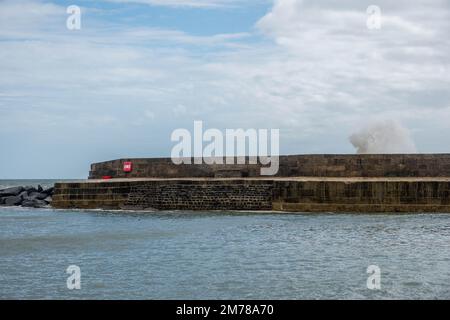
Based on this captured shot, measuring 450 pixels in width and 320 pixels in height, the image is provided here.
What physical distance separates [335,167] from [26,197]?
12217 mm

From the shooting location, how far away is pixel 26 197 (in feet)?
86.2

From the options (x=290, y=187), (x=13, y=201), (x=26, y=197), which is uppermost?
(x=290, y=187)

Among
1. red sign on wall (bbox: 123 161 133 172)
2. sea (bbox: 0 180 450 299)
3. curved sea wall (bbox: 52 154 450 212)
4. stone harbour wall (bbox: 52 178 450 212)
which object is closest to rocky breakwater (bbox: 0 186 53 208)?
curved sea wall (bbox: 52 154 450 212)

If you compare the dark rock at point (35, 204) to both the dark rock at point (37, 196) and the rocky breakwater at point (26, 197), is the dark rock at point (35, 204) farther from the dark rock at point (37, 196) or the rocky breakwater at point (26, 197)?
the dark rock at point (37, 196)

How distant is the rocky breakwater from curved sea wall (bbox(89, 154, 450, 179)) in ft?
16.8

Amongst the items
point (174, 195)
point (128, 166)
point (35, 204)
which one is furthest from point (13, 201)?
point (174, 195)

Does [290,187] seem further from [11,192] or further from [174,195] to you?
[11,192]

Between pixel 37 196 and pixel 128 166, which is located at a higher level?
pixel 128 166

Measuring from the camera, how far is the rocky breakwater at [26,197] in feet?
81.0

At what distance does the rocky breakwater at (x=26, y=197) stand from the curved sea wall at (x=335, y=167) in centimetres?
512

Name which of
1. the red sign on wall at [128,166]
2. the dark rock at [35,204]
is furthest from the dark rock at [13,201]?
the red sign on wall at [128,166]

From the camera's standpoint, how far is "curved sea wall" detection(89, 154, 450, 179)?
19.7 metres
